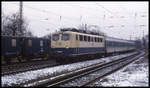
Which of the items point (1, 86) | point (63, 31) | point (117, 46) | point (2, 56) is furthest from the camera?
point (117, 46)

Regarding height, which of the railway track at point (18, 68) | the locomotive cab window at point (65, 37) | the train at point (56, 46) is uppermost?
the locomotive cab window at point (65, 37)

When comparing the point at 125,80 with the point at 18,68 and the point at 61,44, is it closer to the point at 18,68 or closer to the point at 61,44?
the point at 18,68

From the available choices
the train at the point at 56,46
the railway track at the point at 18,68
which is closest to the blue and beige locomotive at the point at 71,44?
the train at the point at 56,46

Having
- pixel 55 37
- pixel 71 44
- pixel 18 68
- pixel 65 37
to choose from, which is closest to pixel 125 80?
pixel 18 68

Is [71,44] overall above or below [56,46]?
above

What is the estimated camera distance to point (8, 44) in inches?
912

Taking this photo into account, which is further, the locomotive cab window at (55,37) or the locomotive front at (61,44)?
the locomotive cab window at (55,37)

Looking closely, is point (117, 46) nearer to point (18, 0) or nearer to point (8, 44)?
point (18, 0)

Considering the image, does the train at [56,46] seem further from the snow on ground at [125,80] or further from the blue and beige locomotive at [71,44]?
the snow on ground at [125,80]

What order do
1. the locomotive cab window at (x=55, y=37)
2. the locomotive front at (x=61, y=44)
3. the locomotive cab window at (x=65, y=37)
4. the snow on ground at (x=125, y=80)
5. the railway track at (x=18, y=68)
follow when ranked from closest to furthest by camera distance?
1. the snow on ground at (x=125, y=80)
2. the railway track at (x=18, y=68)
3. the locomotive front at (x=61, y=44)
4. the locomotive cab window at (x=65, y=37)
5. the locomotive cab window at (x=55, y=37)

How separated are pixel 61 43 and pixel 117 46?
2100 centimetres

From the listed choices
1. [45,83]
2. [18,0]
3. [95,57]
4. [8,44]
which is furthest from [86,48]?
[45,83]

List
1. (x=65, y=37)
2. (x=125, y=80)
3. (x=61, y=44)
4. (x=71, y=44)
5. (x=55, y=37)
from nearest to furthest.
Result: (x=125, y=80) < (x=71, y=44) < (x=61, y=44) < (x=65, y=37) < (x=55, y=37)

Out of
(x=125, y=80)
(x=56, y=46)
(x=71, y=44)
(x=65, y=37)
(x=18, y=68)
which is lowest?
(x=18, y=68)
